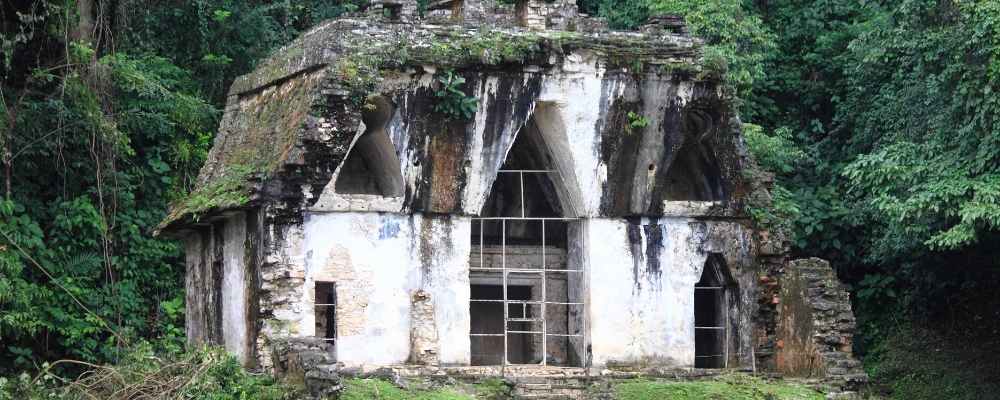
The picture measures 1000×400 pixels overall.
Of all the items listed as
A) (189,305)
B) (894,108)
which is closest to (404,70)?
(189,305)

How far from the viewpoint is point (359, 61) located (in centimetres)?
2248

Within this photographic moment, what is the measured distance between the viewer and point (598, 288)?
2378 centimetres

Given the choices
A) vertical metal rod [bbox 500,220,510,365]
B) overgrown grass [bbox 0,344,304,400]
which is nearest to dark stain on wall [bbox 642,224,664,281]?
vertical metal rod [bbox 500,220,510,365]

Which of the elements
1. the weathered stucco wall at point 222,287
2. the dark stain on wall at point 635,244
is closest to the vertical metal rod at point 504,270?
the dark stain on wall at point 635,244

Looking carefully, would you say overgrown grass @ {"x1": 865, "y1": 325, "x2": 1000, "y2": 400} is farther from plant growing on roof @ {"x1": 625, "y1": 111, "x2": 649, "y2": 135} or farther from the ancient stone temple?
plant growing on roof @ {"x1": 625, "y1": 111, "x2": 649, "y2": 135}

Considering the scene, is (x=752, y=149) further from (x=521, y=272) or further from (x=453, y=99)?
(x=453, y=99)

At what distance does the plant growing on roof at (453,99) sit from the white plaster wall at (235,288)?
2.90 metres

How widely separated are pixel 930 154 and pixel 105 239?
12.5m

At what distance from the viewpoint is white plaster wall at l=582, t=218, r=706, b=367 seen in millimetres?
23781

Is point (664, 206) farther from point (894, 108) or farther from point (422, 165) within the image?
point (894, 108)

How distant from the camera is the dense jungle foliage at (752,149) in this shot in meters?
25.6

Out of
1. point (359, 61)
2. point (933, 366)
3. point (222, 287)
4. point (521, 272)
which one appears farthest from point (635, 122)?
point (933, 366)

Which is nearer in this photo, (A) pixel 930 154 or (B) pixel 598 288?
(B) pixel 598 288

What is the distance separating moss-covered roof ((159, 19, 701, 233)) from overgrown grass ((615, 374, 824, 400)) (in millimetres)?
4116
